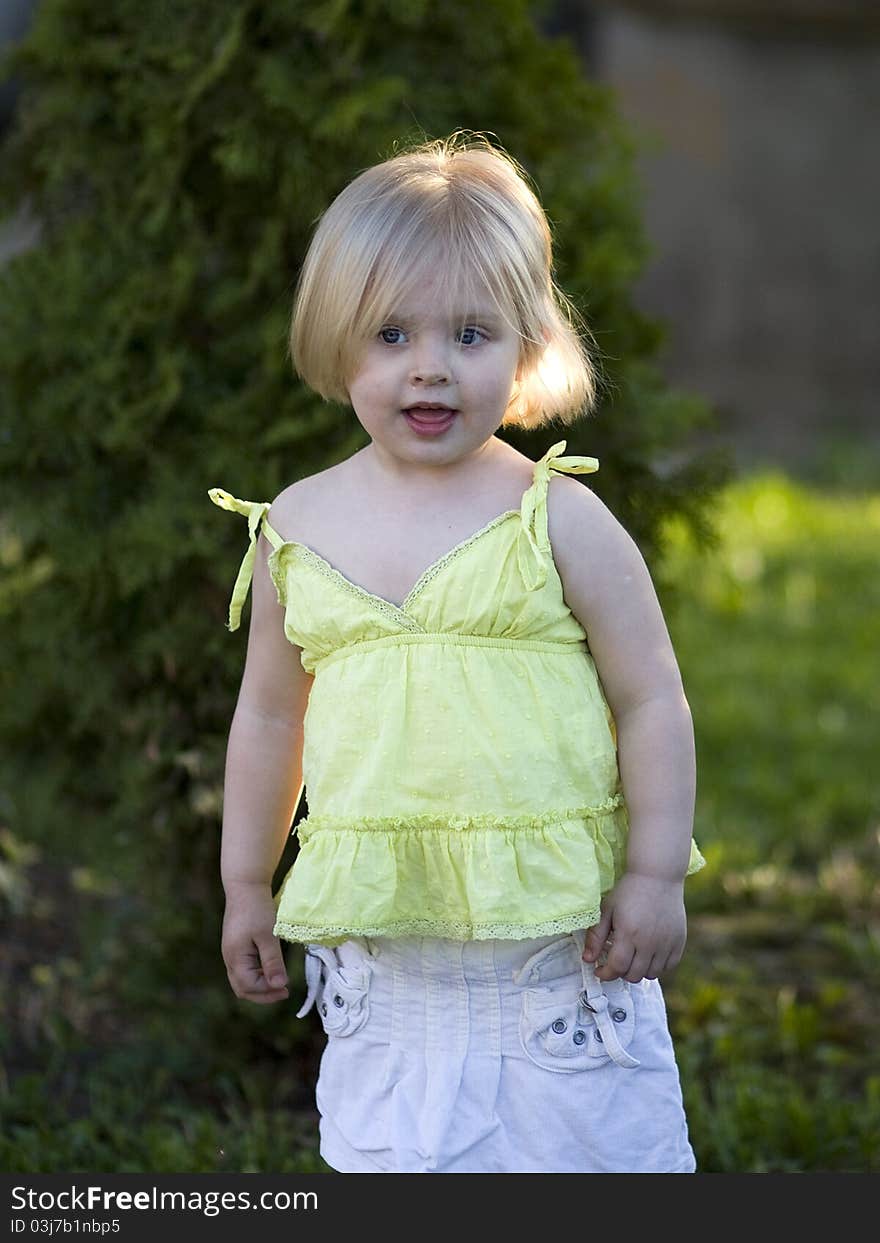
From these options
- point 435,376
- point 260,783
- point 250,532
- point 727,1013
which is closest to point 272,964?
point 260,783

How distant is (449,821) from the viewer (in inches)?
85.0

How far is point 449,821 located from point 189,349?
148 centimetres

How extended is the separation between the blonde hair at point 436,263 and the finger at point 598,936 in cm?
70

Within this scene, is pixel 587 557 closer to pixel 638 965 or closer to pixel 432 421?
pixel 432 421

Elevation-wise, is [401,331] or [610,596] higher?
[401,331]

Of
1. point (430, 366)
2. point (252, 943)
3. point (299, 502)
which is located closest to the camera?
point (430, 366)

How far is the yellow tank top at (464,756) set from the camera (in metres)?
2.15

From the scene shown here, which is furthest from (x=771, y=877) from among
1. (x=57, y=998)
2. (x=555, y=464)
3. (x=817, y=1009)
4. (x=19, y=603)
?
(x=555, y=464)

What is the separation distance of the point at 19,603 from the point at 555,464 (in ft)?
5.29

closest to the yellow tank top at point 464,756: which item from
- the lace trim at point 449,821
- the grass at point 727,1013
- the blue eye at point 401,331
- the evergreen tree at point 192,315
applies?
the lace trim at point 449,821

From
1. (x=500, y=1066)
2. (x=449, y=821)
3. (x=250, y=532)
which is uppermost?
(x=250, y=532)

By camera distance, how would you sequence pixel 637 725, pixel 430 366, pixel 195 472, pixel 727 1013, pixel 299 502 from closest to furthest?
pixel 430 366 → pixel 637 725 → pixel 299 502 → pixel 195 472 → pixel 727 1013

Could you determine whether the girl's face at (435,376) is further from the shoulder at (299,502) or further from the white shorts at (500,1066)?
the white shorts at (500,1066)

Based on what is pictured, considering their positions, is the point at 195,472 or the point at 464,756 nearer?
the point at 464,756
